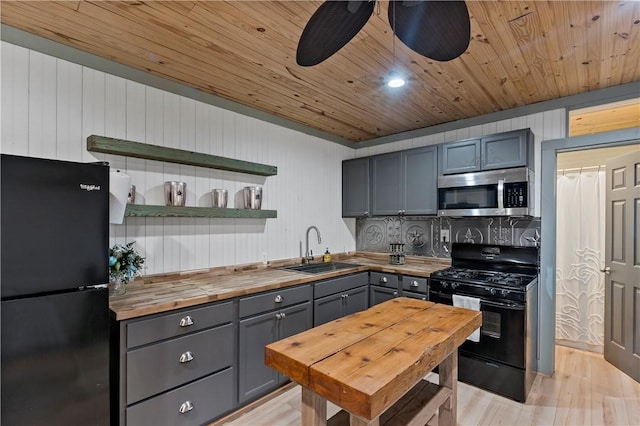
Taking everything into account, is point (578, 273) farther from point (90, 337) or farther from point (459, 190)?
point (90, 337)

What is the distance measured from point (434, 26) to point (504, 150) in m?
2.26

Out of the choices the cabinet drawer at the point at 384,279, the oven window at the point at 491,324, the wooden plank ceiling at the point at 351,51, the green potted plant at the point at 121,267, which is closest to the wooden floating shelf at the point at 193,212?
the green potted plant at the point at 121,267

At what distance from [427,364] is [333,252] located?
2.90 meters

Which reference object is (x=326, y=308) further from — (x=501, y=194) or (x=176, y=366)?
(x=501, y=194)

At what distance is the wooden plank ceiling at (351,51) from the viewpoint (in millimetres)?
1744

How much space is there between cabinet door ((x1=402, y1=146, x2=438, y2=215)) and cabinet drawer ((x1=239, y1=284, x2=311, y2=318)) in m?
1.63

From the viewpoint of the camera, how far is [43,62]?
6.81 feet

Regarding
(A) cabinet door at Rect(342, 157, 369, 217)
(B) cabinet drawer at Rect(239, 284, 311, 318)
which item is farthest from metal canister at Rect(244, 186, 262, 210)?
(A) cabinet door at Rect(342, 157, 369, 217)

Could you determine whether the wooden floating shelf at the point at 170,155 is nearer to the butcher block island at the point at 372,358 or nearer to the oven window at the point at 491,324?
the butcher block island at the point at 372,358

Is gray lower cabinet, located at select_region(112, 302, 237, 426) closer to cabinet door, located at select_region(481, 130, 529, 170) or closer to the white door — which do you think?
cabinet door, located at select_region(481, 130, 529, 170)

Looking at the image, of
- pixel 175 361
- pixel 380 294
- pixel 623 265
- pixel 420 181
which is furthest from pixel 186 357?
pixel 623 265

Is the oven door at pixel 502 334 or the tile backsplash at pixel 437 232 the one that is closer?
the oven door at pixel 502 334

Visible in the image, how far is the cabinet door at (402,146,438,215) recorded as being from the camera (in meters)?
3.54

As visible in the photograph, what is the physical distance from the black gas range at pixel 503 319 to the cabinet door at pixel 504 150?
2.82ft
